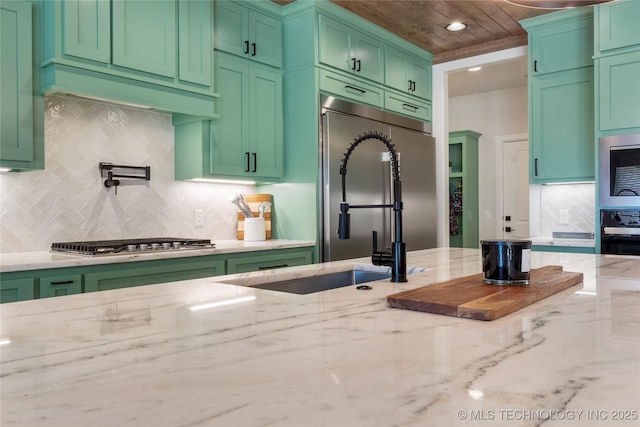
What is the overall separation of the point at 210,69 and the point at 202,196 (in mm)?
888

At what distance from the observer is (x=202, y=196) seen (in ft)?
11.5

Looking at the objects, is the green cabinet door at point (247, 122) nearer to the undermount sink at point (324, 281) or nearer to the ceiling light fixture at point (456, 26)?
the ceiling light fixture at point (456, 26)

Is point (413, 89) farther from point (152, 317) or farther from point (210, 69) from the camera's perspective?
point (152, 317)

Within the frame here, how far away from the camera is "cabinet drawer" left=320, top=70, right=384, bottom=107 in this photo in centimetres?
362

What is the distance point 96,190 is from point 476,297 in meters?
2.49

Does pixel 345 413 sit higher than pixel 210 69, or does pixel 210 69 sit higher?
pixel 210 69

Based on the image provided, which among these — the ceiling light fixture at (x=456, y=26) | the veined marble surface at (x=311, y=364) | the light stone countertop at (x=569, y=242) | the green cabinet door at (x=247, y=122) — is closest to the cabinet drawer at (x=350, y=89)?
the green cabinet door at (x=247, y=122)

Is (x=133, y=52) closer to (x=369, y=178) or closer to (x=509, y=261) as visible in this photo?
(x=369, y=178)

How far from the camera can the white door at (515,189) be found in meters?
6.09

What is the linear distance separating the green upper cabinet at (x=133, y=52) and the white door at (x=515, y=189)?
4322 mm

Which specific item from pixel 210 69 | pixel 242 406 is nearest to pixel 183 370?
pixel 242 406

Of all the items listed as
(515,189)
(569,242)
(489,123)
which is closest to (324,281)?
(569,242)

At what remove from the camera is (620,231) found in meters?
3.30

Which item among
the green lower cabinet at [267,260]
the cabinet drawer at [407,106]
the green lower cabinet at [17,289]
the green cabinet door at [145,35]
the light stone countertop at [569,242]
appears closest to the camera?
the green lower cabinet at [17,289]
